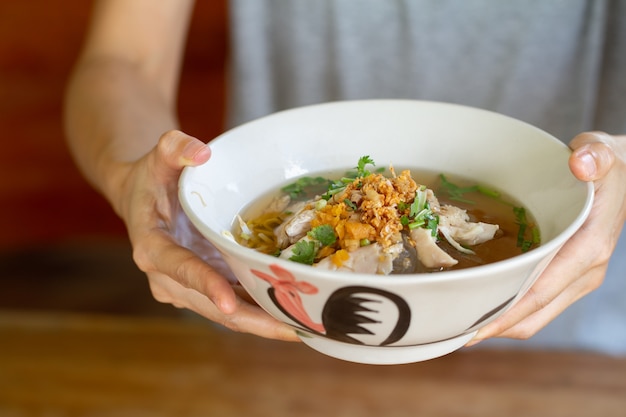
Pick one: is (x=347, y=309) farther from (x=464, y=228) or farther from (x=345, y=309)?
(x=464, y=228)

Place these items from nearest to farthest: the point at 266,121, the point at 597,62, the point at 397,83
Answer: the point at 266,121
the point at 597,62
the point at 397,83

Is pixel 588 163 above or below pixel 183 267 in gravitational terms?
above

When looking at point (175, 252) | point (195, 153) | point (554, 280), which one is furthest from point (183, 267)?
point (554, 280)

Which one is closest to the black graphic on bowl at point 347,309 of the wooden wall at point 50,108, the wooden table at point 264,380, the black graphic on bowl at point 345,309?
the black graphic on bowl at point 345,309

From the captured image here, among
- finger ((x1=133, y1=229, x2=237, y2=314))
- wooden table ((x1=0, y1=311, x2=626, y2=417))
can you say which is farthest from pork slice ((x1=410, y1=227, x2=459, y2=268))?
wooden table ((x1=0, y1=311, x2=626, y2=417))

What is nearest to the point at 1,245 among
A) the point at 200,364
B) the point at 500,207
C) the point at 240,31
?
the point at 200,364

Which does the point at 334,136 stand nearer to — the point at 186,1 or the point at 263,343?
the point at 186,1
